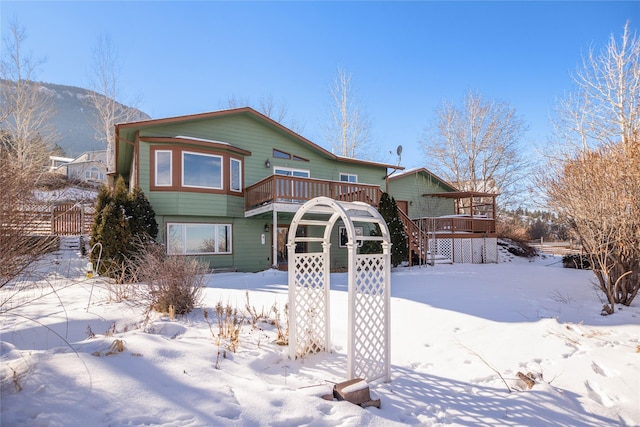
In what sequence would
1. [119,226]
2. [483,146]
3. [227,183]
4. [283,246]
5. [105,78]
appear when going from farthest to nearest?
[483,146] → [105,78] → [283,246] → [227,183] → [119,226]

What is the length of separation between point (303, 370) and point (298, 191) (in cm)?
790

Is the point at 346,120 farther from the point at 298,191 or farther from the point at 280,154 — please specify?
the point at 298,191

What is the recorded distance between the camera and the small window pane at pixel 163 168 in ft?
35.6

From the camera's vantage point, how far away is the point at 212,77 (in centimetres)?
1606

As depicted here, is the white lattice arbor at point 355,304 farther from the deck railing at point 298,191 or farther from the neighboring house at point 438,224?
the neighboring house at point 438,224

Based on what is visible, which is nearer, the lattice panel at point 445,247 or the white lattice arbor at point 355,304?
the white lattice arbor at point 355,304

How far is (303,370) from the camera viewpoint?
3.66 m

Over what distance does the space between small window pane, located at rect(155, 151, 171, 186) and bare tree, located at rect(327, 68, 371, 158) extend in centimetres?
1409

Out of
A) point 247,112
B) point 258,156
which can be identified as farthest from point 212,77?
point 258,156

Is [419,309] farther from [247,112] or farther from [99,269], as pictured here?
[247,112]

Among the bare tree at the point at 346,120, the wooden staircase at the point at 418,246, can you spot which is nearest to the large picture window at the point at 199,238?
the wooden staircase at the point at 418,246

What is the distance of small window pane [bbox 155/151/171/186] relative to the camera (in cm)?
1084

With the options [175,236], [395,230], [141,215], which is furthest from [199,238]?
[395,230]

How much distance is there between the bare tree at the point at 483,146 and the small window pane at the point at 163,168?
1976cm
